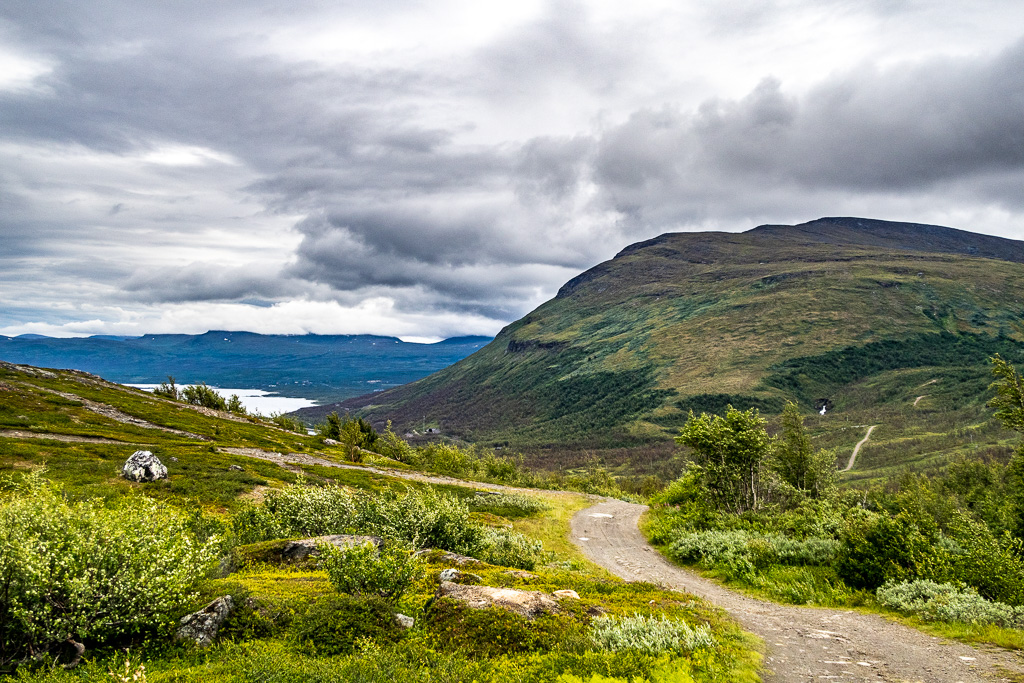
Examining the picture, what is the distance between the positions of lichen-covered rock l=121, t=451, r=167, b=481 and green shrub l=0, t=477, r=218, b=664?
31.5m

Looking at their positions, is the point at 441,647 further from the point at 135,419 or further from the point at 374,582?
the point at 135,419

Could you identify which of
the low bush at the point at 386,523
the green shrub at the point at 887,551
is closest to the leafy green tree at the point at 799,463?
the green shrub at the point at 887,551

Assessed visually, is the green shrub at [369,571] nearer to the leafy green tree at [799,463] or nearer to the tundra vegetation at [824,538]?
→ the tundra vegetation at [824,538]

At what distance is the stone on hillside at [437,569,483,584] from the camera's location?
14109 millimetres

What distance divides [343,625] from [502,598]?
3.76 metres

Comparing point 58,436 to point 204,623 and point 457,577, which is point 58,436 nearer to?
point 204,623

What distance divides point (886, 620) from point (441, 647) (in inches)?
488

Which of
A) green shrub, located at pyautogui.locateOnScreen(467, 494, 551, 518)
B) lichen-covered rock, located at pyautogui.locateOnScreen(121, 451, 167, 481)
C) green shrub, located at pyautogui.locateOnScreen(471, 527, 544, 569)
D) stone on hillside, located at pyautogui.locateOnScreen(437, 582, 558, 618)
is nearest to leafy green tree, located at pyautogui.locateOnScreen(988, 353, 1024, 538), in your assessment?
green shrub, located at pyautogui.locateOnScreen(467, 494, 551, 518)

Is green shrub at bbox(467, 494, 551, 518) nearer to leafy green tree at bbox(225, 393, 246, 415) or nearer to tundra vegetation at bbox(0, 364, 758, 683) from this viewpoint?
tundra vegetation at bbox(0, 364, 758, 683)

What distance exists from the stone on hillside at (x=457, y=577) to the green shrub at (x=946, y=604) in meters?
12.1

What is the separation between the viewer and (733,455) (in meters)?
29.9

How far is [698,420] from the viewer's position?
3189cm

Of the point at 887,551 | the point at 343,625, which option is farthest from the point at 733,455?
the point at 343,625

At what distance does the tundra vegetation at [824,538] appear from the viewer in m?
14.6
